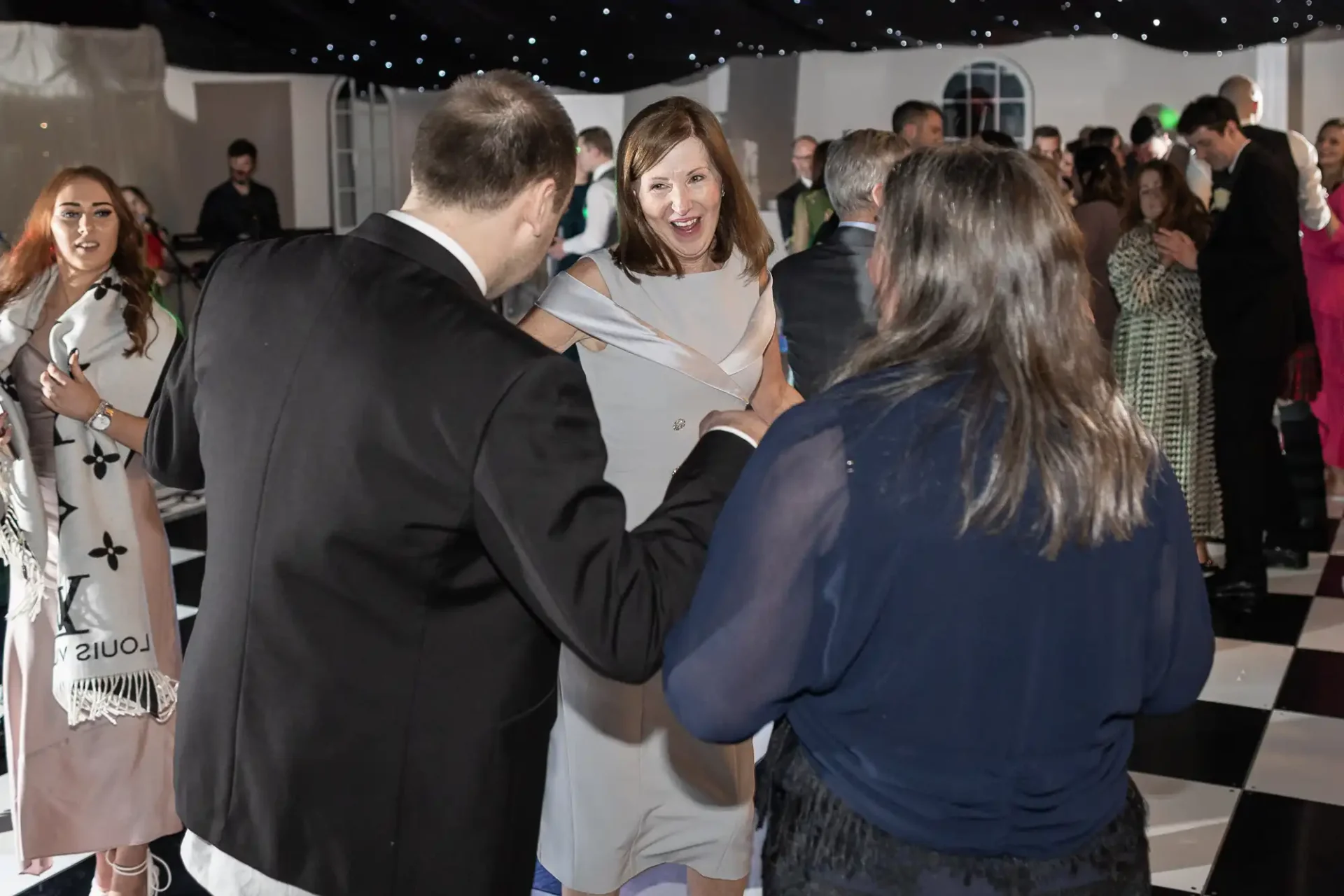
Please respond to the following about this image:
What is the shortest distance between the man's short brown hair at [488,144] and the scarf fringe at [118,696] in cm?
147

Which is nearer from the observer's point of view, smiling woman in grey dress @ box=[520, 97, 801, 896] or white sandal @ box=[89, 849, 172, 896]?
smiling woman in grey dress @ box=[520, 97, 801, 896]

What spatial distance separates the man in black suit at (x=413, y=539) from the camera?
129cm

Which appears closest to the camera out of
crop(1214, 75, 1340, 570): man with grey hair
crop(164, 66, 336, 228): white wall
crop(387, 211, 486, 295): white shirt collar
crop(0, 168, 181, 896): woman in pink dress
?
crop(387, 211, 486, 295): white shirt collar

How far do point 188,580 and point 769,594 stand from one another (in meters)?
3.83

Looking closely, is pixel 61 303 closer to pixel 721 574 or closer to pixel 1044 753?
pixel 721 574

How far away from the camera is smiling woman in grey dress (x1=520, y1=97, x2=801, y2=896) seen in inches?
86.0

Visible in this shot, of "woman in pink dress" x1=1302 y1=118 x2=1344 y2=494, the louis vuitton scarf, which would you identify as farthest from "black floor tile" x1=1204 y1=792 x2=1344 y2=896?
"woman in pink dress" x1=1302 y1=118 x2=1344 y2=494

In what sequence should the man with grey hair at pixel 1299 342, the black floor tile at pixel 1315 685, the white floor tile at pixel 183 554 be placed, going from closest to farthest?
1. the black floor tile at pixel 1315 685
2. the man with grey hair at pixel 1299 342
3. the white floor tile at pixel 183 554

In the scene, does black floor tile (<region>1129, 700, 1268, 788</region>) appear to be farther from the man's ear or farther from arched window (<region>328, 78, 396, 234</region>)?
arched window (<region>328, 78, 396, 234</region>)

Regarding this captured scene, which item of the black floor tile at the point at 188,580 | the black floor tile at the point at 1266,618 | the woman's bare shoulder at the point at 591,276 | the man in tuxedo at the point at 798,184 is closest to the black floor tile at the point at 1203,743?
the black floor tile at the point at 1266,618

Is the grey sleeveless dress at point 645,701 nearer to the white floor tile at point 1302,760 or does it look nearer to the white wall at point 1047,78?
the white floor tile at point 1302,760

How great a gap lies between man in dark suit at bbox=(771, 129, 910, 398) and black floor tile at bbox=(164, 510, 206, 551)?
116 inches

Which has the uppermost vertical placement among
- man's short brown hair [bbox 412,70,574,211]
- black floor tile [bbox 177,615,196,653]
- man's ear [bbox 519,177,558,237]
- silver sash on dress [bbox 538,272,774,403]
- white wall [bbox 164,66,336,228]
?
white wall [bbox 164,66,336,228]

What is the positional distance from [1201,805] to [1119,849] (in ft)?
5.98
